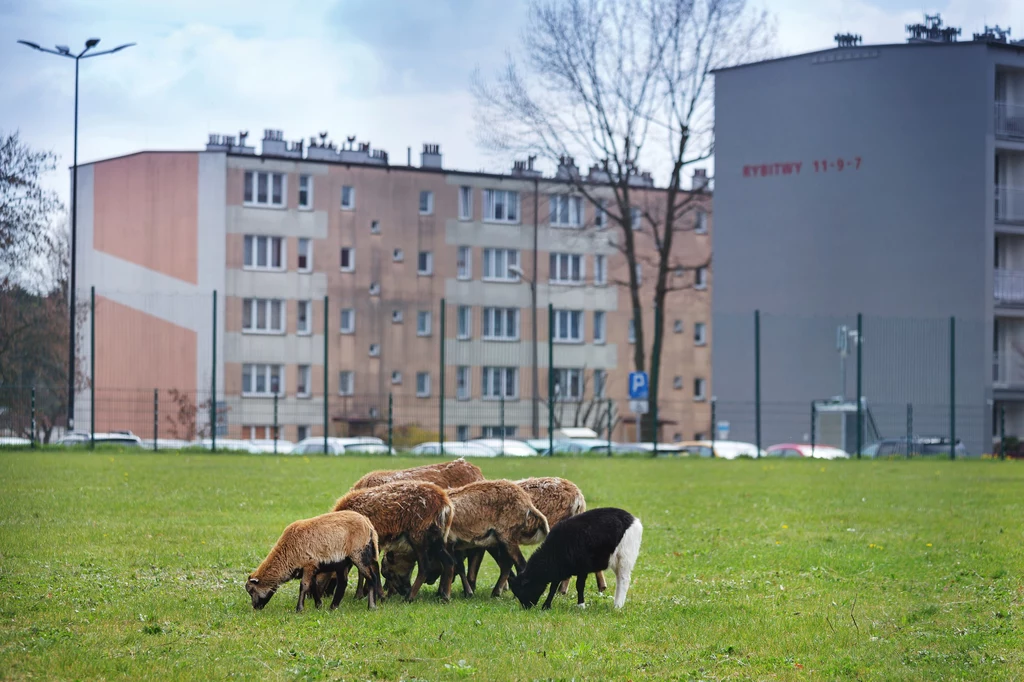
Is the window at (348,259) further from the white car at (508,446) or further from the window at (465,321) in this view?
the white car at (508,446)

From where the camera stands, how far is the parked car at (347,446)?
38.7 metres

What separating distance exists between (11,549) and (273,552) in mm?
4562

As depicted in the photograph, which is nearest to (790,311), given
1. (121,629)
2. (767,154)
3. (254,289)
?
(767,154)

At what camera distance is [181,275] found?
6366cm

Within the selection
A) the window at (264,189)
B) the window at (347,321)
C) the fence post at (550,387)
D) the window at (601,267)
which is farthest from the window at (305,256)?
the fence post at (550,387)

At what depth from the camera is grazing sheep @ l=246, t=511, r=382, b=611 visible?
1131 centimetres

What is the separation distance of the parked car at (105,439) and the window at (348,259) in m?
31.0

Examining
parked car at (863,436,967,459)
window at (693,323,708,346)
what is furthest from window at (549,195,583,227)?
parked car at (863,436,967,459)

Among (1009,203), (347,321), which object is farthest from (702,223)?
(1009,203)

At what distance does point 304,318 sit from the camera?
67438mm

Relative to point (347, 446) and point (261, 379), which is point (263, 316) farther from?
point (347, 446)

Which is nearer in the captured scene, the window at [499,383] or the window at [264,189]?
→ the window at [499,383]

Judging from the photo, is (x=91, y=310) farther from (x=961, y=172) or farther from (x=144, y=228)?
(x=961, y=172)

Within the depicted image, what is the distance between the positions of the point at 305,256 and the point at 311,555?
57525mm
